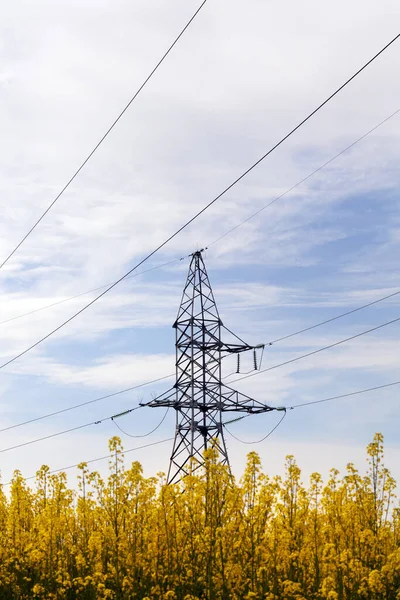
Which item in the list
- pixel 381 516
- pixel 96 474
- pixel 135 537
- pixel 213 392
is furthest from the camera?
pixel 213 392

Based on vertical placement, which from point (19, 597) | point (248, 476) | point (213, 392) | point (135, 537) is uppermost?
point (213, 392)

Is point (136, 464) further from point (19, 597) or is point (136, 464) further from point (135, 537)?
point (19, 597)

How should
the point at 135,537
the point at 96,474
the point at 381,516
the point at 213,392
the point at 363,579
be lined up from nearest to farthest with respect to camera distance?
1. the point at 363,579
2. the point at 135,537
3. the point at 381,516
4. the point at 96,474
5. the point at 213,392

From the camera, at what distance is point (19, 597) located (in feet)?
32.6

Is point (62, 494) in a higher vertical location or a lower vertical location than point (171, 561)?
higher

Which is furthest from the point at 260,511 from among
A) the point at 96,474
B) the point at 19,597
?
the point at 19,597

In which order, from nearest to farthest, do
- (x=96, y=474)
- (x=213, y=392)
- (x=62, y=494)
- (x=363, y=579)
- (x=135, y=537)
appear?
(x=363, y=579) < (x=135, y=537) < (x=96, y=474) < (x=62, y=494) < (x=213, y=392)

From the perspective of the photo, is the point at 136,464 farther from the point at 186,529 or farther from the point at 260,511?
the point at 260,511

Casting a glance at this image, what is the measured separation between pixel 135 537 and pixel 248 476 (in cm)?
171

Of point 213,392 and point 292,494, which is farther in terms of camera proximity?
point 213,392

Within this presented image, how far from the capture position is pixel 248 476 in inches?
320

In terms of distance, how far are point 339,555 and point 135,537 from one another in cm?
244

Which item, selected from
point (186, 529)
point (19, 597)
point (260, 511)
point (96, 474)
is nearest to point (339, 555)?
point (260, 511)

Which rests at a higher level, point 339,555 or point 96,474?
point 96,474
